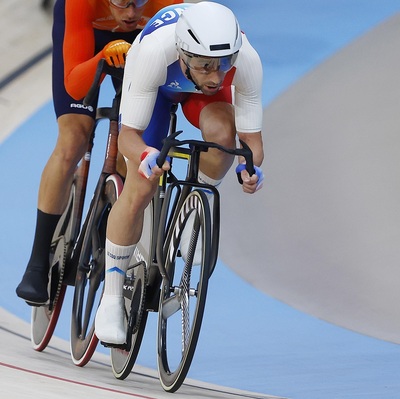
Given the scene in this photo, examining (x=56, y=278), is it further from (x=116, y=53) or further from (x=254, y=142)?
(x=254, y=142)

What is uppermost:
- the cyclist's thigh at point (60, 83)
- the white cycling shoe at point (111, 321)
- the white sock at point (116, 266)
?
the cyclist's thigh at point (60, 83)

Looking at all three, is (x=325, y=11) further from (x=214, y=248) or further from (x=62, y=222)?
(x=214, y=248)

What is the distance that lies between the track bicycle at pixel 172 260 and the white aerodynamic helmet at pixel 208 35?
0.83ft

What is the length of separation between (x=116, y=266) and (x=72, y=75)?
0.73 meters

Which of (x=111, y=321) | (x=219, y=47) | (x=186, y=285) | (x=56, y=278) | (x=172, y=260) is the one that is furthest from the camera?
(x=56, y=278)

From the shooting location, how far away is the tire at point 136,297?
11.0ft

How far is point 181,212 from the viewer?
320 centimetres

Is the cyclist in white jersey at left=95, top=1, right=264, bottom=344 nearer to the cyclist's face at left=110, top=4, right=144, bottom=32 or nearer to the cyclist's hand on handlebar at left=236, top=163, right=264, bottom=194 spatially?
the cyclist's hand on handlebar at left=236, top=163, right=264, bottom=194

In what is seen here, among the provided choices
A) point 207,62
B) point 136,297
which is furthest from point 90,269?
point 207,62

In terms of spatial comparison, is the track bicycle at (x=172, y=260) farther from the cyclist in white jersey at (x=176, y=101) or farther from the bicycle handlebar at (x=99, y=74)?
the bicycle handlebar at (x=99, y=74)

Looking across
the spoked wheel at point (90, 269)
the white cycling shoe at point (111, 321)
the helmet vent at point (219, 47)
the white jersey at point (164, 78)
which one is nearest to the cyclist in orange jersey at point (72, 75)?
the spoked wheel at point (90, 269)

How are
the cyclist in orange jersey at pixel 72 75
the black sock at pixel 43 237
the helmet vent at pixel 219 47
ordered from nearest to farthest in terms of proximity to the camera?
the helmet vent at pixel 219 47, the cyclist in orange jersey at pixel 72 75, the black sock at pixel 43 237

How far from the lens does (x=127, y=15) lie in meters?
3.58

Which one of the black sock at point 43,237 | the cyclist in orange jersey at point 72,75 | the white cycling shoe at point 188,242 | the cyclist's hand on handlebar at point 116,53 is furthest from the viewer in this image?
the black sock at point 43,237
